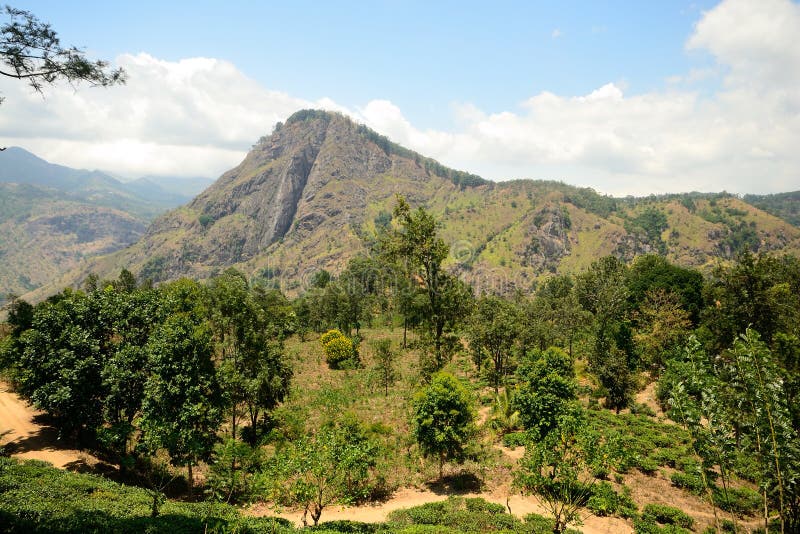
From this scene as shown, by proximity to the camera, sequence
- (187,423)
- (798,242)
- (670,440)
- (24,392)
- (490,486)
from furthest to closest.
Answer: (798,242), (670,440), (24,392), (490,486), (187,423)

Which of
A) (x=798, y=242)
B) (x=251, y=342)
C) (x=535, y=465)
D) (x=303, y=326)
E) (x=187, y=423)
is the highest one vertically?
(x=798, y=242)

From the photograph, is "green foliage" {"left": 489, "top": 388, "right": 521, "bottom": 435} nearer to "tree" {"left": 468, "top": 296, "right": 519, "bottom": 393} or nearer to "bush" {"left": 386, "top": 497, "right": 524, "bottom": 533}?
"tree" {"left": 468, "top": 296, "right": 519, "bottom": 393}

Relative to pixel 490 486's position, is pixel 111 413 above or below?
above

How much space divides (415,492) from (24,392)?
1033 inches

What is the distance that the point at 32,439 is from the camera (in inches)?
928

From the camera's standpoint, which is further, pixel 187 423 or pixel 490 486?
pixel 490 486

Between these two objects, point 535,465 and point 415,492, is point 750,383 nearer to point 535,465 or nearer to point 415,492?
point 535,465

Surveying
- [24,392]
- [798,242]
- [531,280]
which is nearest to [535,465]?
[24,392]

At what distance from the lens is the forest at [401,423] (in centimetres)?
1273

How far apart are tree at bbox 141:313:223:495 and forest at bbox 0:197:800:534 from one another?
94 millimetres

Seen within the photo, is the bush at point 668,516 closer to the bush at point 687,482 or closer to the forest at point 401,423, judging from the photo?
the forest at point 401,423

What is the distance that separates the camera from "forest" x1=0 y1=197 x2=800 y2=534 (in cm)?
1273

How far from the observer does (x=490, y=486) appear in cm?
2288

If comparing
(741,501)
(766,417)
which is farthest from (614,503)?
(766,417)
